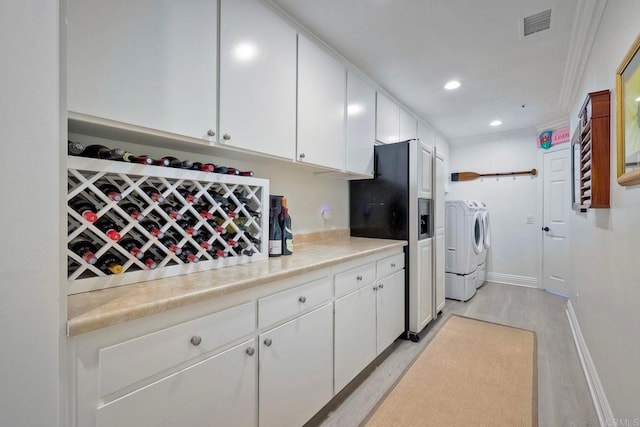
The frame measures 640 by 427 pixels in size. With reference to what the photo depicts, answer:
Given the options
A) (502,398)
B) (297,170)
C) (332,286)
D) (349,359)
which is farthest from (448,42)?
(502,398)

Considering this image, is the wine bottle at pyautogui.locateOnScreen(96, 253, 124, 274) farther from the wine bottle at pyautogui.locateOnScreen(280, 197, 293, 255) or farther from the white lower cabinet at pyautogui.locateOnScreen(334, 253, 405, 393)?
the white lower cabinet at pyautogui.locateOnScreen(334, 253, 405, 393)

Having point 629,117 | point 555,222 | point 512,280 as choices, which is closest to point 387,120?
point 629,117

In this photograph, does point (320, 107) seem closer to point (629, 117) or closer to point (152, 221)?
point (152, 221)

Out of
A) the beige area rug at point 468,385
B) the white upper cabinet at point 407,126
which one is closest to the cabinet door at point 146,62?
the beige area rug at point 468,385

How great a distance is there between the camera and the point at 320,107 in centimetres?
195

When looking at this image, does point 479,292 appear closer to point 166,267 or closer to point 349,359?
point 349,359

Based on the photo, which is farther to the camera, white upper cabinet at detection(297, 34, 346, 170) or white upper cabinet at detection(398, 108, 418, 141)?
white upper cabinet at detection(398, 108, 418, 141)

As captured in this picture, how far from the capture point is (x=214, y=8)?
1.29 metres

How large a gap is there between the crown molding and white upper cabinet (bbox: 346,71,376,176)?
1.43 metres

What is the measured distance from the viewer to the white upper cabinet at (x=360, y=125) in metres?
2.27

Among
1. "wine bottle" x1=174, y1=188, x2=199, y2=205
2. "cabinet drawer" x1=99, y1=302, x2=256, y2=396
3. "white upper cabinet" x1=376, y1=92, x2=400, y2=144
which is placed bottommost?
"cabinet drawer" x1=99, y1=302, x2=256, y2=396

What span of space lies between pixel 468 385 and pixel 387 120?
2.36m

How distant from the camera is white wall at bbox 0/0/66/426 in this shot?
56 cm

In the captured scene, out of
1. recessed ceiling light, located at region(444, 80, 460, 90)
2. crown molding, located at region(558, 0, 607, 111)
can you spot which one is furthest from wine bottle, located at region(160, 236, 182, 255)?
recessed ceiling light, located at region(444, 80, 460, 90)
